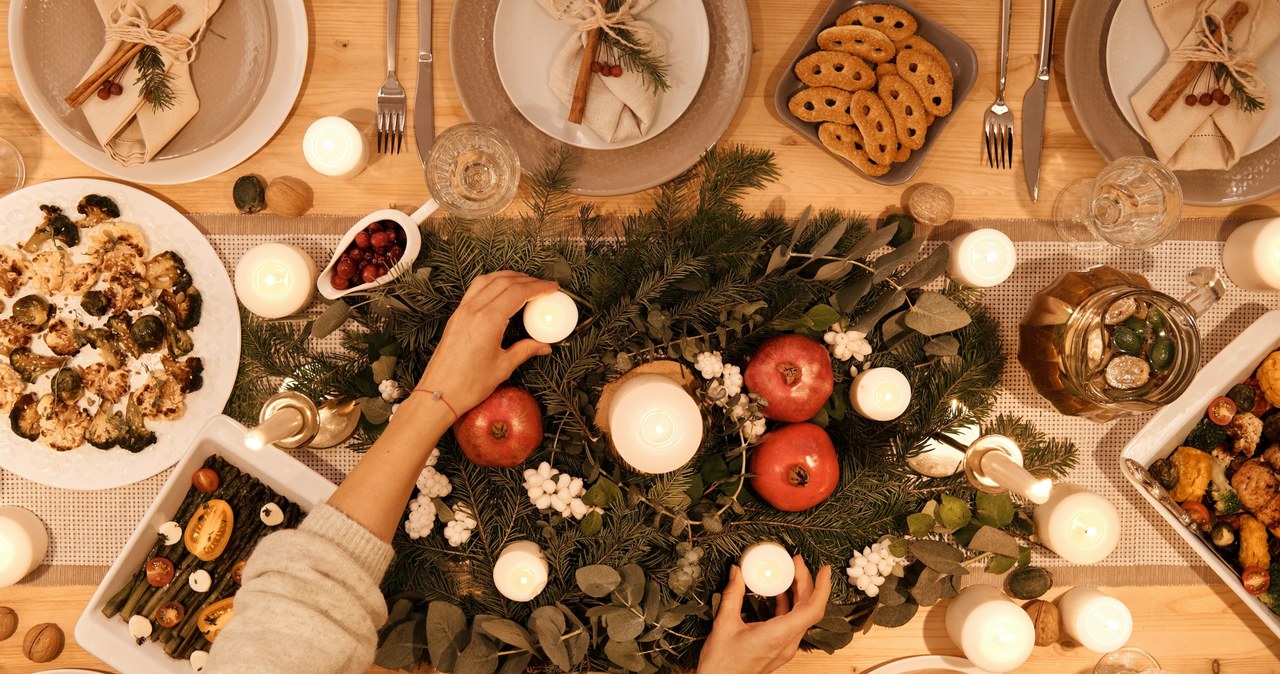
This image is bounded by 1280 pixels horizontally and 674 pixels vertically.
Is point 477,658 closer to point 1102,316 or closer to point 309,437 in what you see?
point 309,437

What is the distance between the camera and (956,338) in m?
1.00

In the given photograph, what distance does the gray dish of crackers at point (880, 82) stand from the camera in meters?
1.01

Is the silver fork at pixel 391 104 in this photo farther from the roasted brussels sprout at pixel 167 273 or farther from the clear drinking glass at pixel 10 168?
the clear drinking glass at pixel 10 168

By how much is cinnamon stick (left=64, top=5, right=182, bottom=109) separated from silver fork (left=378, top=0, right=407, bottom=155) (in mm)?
273

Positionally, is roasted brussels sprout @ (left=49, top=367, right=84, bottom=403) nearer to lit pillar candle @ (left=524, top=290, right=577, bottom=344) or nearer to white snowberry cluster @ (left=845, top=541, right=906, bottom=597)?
lit pillar candle @ (left=524, top=290, right=577, bottom=344)

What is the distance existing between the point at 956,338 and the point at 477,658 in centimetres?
74

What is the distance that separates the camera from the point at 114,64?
3.28ft

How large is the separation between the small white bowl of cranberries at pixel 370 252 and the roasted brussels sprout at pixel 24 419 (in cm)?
45

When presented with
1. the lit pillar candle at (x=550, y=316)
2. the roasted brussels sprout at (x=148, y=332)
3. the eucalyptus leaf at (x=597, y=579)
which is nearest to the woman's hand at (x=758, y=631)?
the eucalyptus leaf at (x=597, y=579)

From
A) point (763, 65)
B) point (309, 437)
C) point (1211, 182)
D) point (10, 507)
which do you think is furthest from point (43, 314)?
point (1211, 182)

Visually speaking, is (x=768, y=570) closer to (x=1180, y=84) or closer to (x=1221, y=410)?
(x=1221, y=410)

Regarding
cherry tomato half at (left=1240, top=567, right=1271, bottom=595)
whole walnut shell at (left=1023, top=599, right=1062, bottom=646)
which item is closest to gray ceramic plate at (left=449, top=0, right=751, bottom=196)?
whole walnut shell at (left=1023, top=599, right=1062, bottom=646)

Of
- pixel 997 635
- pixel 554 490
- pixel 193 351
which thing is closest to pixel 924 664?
pixel 997 635

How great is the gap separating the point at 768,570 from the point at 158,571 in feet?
2.64
